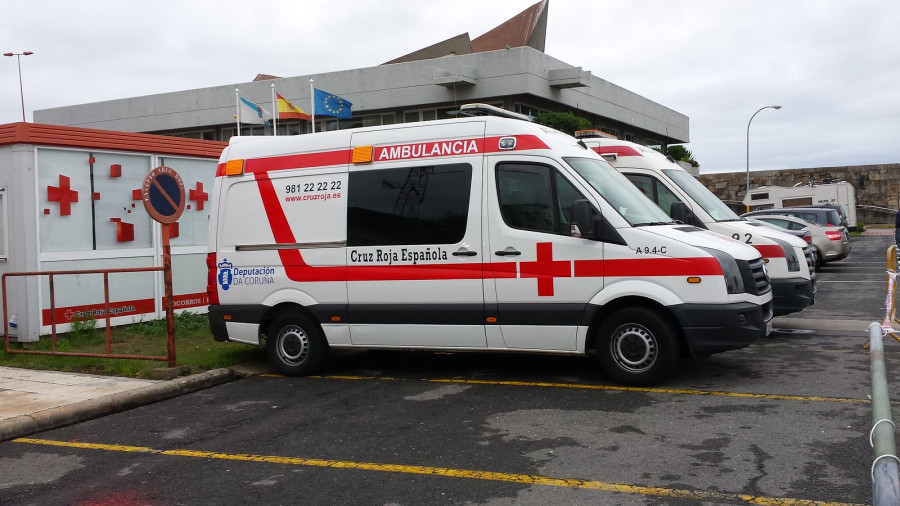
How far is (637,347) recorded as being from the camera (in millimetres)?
7453

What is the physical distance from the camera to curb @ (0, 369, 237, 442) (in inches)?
275

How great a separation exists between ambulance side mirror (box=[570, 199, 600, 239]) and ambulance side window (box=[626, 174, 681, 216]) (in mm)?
3870

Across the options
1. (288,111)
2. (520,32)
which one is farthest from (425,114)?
(288,111)

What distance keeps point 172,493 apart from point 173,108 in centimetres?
3959

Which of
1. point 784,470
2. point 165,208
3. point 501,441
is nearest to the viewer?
point 784,470

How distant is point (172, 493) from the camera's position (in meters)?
5.11

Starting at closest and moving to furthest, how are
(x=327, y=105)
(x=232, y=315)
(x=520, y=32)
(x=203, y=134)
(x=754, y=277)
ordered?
(x=754, y=277) < (x=232, y=315) < (x=327, y=105) < (x=520, y=32) < (x=203, y=134)

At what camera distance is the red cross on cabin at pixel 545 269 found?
7637mm

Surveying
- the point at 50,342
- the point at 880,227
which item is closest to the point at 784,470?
the point at 50,342

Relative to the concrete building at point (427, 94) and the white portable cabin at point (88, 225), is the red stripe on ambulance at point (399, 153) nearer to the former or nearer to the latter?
the white portable cabin at point (88, 225)

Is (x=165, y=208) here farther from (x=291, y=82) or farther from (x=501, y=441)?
(x=291, y=82)

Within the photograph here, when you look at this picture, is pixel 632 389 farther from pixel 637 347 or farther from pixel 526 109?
pixel 526 109

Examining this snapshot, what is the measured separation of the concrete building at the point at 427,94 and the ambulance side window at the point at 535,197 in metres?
26.3

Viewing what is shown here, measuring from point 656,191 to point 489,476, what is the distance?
6924 millimetres
